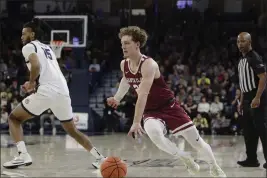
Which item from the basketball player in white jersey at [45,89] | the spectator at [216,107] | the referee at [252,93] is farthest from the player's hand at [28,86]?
the spectator at [216,107]

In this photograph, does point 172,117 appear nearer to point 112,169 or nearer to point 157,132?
point 157,132

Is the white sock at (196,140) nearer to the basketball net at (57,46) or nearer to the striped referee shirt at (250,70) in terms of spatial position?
the striped referee shirt at (250,70)

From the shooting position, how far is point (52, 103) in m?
5.31

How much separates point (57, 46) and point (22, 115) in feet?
18.8

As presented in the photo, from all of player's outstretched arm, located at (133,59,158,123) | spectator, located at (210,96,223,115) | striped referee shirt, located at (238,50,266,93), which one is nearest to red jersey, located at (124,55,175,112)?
player's outstretched arm, located at (133,59,158,123)

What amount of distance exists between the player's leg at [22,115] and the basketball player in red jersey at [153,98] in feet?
3.08

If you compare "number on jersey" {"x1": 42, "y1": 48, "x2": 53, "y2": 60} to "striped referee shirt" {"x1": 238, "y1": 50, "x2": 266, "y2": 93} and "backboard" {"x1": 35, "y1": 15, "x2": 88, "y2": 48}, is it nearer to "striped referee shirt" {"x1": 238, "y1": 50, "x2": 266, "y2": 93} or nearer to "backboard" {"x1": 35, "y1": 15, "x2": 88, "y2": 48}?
"striped referee shirt" {"x1": 238, "y1": 50, "x2": 266, "y2": 93}

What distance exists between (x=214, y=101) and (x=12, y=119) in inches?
229

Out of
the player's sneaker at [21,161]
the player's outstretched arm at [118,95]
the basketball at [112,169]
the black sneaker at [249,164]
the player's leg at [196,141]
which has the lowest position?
the black sneaker at [249,164]

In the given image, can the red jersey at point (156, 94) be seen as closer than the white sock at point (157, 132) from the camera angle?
No

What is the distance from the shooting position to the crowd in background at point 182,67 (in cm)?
995

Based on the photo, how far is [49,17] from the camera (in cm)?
1099

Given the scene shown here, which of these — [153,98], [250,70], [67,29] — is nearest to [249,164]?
[250,70]

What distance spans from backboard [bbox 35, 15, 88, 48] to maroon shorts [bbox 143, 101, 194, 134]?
6694mm
